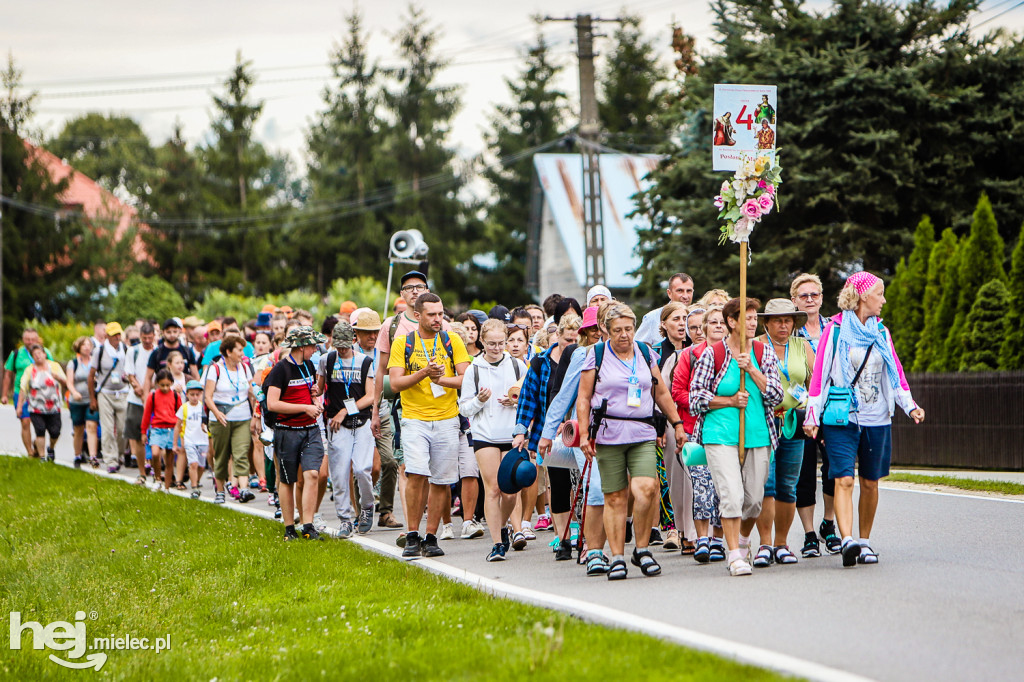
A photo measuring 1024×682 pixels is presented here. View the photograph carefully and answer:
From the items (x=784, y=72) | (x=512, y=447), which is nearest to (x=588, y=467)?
(x=512, y=447)

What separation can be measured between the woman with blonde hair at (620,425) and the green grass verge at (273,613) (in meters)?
0.65

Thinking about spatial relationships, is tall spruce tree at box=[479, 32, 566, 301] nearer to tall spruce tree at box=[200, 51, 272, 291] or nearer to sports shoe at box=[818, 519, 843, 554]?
tall spruce tree at box=[200, 51, 272, 291]

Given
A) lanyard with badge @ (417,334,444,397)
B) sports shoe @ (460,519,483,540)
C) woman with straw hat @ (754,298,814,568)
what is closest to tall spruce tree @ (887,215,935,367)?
sports shoe @ (460,519,483,540)

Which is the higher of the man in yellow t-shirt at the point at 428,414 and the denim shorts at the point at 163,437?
the man in yellow t-shirt at the point at 428,414

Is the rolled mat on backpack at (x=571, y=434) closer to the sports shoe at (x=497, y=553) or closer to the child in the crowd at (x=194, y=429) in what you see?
the sports shoe at (x=497, y=553)

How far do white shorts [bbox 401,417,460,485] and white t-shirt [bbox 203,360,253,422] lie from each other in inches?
211

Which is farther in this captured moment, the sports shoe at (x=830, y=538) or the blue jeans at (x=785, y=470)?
the sports shoe at (x=830, y=538)

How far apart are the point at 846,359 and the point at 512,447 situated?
278 cm

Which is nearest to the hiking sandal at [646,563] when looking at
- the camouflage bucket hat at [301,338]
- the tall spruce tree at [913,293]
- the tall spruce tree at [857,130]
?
the camouflage bucket hat at [301,338]

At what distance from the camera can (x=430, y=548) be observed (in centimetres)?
1024

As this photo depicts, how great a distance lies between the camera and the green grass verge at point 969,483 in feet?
46.5

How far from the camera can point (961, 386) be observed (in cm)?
1962

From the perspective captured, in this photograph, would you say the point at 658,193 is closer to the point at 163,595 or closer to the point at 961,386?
the point at 961,386

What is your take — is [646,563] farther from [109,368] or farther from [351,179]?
[351,179]
